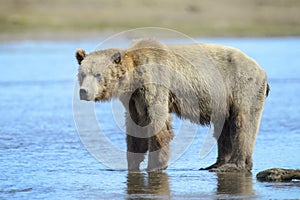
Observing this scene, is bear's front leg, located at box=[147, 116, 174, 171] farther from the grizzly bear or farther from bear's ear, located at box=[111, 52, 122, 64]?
bear's ear, located at box=[111, 52, 122, 64]

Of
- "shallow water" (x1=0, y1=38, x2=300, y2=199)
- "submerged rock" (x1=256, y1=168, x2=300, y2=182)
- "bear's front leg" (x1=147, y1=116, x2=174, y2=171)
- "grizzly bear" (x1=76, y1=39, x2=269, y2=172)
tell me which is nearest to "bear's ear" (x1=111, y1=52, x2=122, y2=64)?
"grizzly bear" (x1=76, y1=39, x2=269, y2=172)

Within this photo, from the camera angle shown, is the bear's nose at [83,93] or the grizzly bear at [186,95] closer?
the bear's nose at [83,93]

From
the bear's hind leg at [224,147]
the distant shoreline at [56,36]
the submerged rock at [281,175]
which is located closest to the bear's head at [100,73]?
→ the bear's hind leg at [224,147]

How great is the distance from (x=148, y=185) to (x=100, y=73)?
48.7 inches

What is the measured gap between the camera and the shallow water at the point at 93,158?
6.75 meters

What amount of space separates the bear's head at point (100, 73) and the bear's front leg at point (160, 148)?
670mm

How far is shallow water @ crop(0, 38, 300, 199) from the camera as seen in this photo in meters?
6.75

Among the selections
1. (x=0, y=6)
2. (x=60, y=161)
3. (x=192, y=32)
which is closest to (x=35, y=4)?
(x=0, y=6)

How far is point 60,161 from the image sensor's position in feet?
27.4

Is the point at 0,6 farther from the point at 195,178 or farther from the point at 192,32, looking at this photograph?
the point at 195,178

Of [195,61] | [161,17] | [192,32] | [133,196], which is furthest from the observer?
[161,17]

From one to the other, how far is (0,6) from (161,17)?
9.37 m

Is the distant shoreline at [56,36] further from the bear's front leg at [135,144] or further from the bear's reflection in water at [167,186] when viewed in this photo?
the bear's reflection in water at [167,186]

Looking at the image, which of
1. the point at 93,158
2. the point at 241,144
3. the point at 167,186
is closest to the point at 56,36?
the point at 93,158
